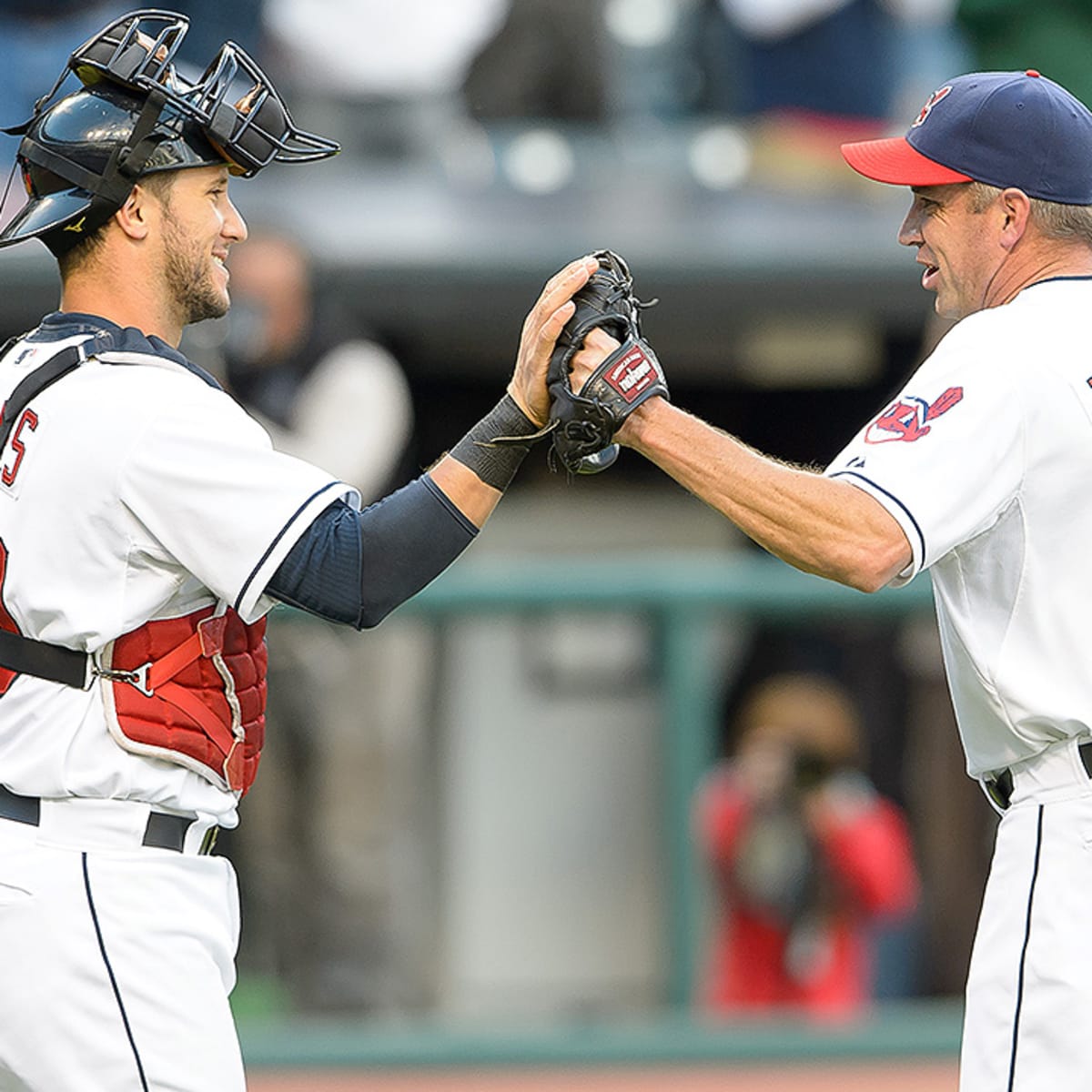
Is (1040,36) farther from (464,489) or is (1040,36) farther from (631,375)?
(464,489)

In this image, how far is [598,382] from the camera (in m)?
2.99

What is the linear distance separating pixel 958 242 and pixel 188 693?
130 cm

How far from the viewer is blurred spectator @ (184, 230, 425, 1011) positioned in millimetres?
5824

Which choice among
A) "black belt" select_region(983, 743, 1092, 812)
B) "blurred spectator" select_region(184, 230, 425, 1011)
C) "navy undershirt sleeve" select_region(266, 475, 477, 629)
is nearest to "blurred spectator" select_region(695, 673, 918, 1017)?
"blurred spectator" select_region(184, 230, 425, 1011)

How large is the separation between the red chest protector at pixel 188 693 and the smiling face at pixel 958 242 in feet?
3.76

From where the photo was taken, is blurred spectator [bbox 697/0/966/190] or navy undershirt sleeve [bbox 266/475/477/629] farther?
blurred spectator [bbox 697/0/966/190]

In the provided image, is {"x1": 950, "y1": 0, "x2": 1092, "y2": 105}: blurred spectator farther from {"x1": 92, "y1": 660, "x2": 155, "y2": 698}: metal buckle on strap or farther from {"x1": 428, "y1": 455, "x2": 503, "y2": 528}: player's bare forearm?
{"x1": 92, "y1": 660, "x2": 155, "y2": 698}: metal buckle on strap

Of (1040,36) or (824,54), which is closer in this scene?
(1040,36)

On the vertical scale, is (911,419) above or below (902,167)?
below

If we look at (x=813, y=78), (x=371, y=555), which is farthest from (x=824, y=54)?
(x=371, y=555)

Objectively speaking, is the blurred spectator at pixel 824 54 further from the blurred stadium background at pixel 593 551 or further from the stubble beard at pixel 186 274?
the stubble beard at pixel 186 274

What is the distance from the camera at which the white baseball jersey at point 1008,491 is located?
2.87 m

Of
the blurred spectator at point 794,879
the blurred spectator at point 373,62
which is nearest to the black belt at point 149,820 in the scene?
the blurred spectator at point 794,879

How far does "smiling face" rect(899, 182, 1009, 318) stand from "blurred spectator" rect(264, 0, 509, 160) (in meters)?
4.04
